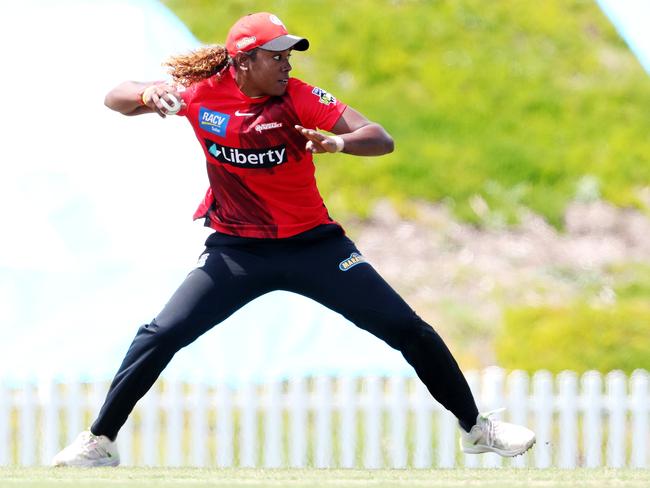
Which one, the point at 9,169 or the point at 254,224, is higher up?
the point at 9,169

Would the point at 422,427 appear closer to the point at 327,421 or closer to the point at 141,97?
the point at 327,421

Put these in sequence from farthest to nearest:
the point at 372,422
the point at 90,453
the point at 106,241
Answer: the point at 106,241
the point at 372,422
the point at 90,453

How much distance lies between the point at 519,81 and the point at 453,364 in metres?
12.9

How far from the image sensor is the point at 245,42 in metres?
5.53

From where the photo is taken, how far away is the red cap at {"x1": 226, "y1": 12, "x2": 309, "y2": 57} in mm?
5508

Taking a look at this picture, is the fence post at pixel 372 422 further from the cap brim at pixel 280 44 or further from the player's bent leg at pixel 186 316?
the cap brim at pixel 280 44

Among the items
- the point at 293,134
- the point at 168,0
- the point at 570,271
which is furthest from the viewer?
the point at 168,0

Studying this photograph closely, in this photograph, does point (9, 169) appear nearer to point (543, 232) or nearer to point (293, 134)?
point (293, 134)

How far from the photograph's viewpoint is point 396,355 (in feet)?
33.4

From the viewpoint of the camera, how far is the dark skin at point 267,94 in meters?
5.34

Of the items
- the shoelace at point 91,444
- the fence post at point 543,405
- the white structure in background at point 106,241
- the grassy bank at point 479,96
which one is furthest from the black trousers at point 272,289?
the grassy bank at point 479,96

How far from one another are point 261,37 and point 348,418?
470 centimetres

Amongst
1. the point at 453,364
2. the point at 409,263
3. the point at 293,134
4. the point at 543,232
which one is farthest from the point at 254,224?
the point at 543,232

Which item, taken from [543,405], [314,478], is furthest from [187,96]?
[543,405]
